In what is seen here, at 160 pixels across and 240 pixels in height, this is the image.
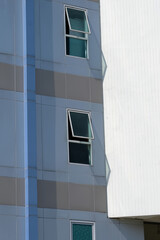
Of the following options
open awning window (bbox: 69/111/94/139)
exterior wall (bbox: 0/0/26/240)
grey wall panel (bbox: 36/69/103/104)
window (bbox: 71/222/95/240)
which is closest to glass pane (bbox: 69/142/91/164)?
open awning window (bbox: 69/111/94/139)

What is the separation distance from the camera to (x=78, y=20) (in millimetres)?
21734

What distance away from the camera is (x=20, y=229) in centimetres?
1898

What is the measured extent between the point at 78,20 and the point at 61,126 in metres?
3.50

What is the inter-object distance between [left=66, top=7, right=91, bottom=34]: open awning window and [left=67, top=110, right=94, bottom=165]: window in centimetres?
263

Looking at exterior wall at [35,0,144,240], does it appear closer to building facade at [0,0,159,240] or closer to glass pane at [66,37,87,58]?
building facade at [0,0,159,240]

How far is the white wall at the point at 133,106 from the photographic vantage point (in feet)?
64.8

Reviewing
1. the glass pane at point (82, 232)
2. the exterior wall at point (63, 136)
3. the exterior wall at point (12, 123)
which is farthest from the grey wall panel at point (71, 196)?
the exterior wall at point (12, 123)

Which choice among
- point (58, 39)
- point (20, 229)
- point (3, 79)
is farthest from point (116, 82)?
point (20, 229)

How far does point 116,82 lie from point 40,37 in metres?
2.59

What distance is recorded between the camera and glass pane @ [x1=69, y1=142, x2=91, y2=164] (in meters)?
20.5

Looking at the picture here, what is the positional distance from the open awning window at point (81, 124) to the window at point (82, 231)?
2.52 m

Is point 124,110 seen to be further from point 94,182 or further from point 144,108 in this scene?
point 94,182

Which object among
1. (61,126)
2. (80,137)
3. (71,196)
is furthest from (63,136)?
(71,196)

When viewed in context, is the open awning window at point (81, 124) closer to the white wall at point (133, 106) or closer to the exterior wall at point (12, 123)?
the white wall at point (133, 106)
